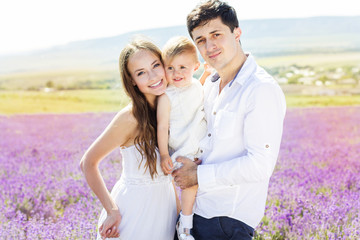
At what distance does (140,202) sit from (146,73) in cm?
79

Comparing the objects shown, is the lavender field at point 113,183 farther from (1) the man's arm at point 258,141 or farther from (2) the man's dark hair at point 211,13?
(2) the man's dark hair at point 211,13

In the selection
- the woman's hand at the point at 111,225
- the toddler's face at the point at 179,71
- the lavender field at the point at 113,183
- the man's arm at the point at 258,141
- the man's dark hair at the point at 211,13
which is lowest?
the lavender field at the point at 113,183

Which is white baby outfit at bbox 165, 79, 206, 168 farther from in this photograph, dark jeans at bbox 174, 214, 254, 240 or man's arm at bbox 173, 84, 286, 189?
dark jeans at bbox 174, 214, 254, 240

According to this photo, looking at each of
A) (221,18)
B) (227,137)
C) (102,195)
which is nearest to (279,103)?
(227,137)

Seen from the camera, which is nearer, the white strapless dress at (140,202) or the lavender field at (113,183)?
the white strapless dress at (140,202)

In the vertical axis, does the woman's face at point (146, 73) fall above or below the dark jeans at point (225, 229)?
above

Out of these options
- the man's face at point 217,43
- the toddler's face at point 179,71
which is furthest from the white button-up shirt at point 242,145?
the toddler's face at point 179,71

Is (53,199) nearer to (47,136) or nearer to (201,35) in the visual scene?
(201,35)

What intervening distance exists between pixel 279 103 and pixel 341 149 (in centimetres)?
464

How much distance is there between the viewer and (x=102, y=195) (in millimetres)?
2496

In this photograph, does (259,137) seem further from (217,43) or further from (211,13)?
(211,13)

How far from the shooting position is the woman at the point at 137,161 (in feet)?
8.06

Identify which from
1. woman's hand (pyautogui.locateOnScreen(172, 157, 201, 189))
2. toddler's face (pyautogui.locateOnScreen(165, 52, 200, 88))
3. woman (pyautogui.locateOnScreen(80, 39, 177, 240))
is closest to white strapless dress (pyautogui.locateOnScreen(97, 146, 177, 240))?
woman (pyautogui.locateOnScreen(80, 39, 177, 240))

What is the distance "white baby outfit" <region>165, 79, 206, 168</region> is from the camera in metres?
2.46
